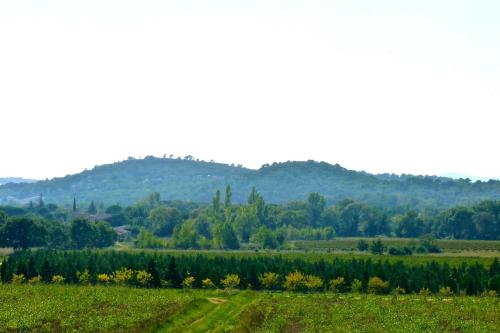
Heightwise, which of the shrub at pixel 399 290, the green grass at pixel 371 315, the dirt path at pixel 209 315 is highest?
the green grass at pixel 371 315

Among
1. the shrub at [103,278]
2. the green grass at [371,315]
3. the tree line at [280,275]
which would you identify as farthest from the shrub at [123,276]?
the green grass at [371,315]

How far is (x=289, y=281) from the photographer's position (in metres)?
130

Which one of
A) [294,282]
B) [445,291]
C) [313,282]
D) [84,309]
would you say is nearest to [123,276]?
[294,282]

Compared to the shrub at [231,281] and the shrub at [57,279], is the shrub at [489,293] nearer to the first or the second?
the shrub at [231,281]

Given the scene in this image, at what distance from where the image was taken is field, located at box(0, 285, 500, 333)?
79.4 meters

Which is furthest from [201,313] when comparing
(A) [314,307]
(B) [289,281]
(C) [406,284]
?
(C) [406,284]

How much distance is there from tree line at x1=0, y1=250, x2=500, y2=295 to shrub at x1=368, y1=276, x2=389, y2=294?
101mm

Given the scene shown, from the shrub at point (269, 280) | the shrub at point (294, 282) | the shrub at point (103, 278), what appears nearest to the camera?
the shrub at point (294, 282)

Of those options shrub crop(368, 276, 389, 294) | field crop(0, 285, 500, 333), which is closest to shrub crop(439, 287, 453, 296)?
field crop(0, 285, 500, 333)

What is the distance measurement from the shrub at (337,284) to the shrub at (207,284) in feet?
69.1

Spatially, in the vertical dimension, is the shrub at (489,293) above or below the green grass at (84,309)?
below

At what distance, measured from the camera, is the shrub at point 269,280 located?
13175 centimetres

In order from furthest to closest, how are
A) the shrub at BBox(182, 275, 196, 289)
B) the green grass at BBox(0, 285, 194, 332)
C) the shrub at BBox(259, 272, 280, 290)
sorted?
the shrub at BBox(259, 272, 280, 290)
the shrub at BBox(182, 275, 196, 289)
the green grass at BBox(0, 285, 194, 332)

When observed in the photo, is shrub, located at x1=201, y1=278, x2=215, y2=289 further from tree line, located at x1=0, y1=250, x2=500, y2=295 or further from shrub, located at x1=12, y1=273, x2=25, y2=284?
shrub, located at x1=12, y1=273, x2=25, y2=284
